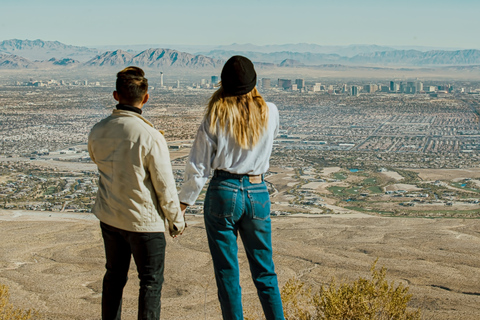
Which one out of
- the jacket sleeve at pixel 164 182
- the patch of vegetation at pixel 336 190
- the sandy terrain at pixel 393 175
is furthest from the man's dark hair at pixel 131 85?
the sandy terrain at pixel 393 175

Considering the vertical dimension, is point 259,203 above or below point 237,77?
below

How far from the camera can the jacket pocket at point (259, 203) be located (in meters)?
3.54

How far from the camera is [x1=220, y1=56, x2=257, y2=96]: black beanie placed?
356cm

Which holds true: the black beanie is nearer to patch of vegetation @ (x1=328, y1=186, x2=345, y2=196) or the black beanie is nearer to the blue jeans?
the blue jeans

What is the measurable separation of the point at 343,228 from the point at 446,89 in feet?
396

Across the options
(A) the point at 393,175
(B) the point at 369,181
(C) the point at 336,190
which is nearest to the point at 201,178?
(C) the point at 336,190

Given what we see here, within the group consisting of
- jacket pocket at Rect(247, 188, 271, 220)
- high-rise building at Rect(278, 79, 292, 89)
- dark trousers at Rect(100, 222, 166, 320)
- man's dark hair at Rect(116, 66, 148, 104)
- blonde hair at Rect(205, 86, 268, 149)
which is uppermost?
man's dark hair at Rect(116, 66, 148, 104)

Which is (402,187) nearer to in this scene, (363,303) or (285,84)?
(363,303)

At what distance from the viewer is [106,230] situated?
3715mm

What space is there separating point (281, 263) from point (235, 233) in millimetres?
11238

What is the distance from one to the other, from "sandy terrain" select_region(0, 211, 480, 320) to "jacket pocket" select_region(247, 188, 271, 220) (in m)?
5.22

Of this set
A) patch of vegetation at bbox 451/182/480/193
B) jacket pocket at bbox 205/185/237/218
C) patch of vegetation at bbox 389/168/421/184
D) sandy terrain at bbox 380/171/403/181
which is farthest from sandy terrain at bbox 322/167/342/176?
jacket pocket at bbox 205/185/237/218

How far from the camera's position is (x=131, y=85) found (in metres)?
3.62

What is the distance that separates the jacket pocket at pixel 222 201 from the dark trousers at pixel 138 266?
36 cm
